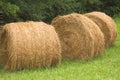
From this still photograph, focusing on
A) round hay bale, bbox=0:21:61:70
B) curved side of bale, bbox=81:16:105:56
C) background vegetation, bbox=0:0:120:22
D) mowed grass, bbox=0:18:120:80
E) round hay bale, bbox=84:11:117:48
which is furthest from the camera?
round hay bale, bbox=84:11:117:48

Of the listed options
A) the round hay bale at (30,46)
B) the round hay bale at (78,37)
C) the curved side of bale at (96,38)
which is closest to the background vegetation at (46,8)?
the round hay bale at (78,37)

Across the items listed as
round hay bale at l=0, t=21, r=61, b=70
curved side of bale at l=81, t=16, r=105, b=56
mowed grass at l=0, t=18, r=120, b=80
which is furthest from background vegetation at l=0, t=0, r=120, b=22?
mowed grass at l=0, t=18, r=120, b=80

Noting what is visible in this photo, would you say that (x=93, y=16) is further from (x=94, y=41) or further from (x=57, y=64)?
(x=57, y=64)

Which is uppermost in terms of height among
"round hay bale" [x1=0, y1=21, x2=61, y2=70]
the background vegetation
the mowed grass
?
the background vegetation

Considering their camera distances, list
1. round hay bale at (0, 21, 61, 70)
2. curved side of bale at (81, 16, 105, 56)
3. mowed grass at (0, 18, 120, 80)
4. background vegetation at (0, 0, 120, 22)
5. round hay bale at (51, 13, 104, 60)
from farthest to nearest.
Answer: background vegetation at (0, 0, 120, 22) → curved side of bale at (81, 16, 105, 56) → round hay bale at (51, 13, 104, 60) → round hay bale at (0, 21, 61, 70) → mowed grass at (0, 18, 120, 80)

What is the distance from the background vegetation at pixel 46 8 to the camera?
11859 millimetres

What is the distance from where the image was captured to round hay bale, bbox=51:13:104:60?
10.5 m

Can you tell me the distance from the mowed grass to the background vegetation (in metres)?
2.82

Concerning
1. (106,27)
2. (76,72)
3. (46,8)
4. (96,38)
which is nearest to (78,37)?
(96,38)

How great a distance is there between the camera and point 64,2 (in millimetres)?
16859

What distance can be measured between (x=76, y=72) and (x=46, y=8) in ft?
24.4

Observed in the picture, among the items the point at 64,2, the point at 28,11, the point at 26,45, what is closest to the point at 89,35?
the point at 26,45

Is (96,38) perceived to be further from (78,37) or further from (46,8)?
(46,8)

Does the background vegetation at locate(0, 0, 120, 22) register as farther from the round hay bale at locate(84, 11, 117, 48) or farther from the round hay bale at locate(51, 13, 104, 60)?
the round hay bale at locate(84, 11, 117, 48)
